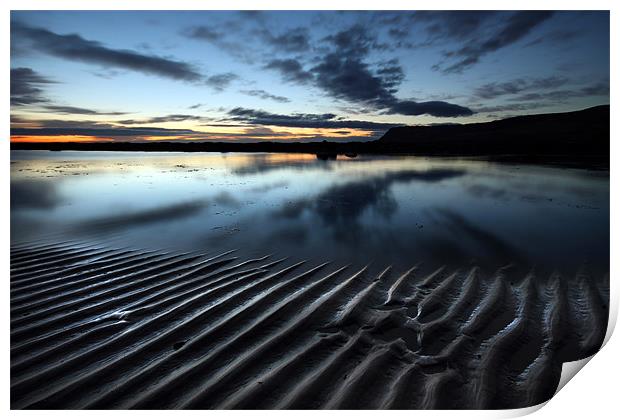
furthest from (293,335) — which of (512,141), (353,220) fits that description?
(512,141)

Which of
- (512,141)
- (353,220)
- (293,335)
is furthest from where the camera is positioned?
(512,141)

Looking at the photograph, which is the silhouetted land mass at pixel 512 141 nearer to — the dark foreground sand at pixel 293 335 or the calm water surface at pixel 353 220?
the calm water surface at pixel 353 220

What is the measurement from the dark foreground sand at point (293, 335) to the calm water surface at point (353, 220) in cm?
87

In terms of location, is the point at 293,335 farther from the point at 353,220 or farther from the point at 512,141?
the point at 512,141

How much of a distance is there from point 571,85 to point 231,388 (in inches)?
286

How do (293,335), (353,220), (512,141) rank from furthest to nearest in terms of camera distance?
(512,141) < (353,220) < (293,335)

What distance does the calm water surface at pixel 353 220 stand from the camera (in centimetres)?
498

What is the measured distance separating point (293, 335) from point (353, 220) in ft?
13.9

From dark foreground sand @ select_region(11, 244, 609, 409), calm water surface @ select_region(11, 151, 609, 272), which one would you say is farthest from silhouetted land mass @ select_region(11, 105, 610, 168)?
dark foreground sand @ select_region(11, 244, 609, 409)

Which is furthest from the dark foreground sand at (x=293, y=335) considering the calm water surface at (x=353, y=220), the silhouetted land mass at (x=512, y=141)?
the silhouetted land mass at (x=512, y=141)

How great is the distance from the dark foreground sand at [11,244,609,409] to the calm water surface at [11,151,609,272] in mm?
874

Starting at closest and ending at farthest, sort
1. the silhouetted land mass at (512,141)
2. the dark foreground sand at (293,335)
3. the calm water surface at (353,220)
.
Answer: the dark foreground sand at (293,335)
the calm water surface at (353,220)
the silhouetted land mass at (512,141)

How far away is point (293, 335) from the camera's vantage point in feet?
9.19
